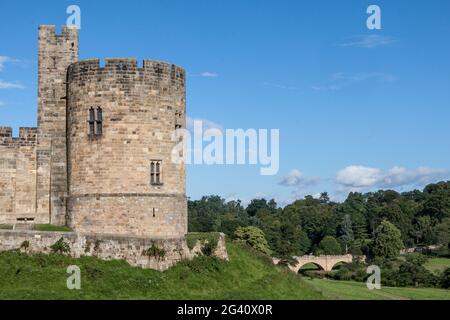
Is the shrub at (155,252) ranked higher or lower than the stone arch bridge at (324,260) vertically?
higher

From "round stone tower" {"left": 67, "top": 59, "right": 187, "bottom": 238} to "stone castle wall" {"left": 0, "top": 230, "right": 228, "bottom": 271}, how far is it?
72.6 inches

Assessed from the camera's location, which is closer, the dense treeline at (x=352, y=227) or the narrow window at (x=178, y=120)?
the narrow window at (x=178, y=120)

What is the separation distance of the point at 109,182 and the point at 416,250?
279 ft

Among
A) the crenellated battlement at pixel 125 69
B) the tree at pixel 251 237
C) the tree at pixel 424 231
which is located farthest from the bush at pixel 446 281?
the tree at pixel 424 231

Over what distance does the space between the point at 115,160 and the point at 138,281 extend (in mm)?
6834

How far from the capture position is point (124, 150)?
96.3 ft

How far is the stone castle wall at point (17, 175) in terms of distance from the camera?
1251 inches

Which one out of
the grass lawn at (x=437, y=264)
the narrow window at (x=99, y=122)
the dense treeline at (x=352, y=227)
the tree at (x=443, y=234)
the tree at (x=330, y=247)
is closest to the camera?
the narrow window at (x=99, y=122)

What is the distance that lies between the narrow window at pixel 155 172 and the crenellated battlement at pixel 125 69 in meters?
3.87

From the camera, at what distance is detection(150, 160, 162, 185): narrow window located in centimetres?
2986

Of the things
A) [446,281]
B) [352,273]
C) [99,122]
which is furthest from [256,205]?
[99,122]

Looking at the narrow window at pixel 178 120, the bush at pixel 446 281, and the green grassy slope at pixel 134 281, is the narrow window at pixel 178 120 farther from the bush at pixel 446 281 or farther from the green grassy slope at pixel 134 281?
the bush at pixel 446 281

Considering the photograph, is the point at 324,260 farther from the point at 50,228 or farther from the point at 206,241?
the point at 50,228
